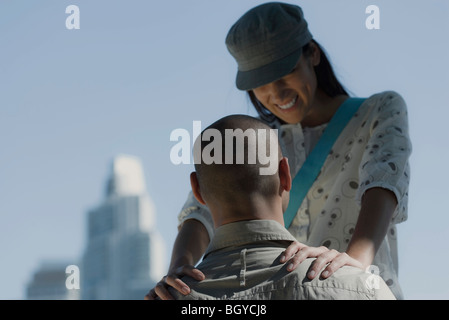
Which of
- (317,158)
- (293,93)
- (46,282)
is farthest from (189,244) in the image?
(46,282)

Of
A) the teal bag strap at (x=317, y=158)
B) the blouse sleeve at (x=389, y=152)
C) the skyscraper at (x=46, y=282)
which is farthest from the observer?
the skyscraper at (x=46, y=282)

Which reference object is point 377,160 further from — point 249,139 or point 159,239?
point 159,239

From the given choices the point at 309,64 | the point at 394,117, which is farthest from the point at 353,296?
the point at 309,64

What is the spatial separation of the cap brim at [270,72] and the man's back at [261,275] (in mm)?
853

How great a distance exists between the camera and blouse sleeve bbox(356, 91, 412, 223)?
7.09 ft

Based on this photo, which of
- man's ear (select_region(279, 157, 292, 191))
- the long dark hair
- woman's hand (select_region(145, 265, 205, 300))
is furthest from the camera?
the long dark hair

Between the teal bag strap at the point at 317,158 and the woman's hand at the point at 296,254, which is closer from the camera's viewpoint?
the woman's hand at the point at 296,254

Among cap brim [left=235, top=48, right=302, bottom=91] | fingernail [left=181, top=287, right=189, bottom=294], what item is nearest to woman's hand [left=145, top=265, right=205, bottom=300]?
fingernail [left=181, top=287, right=189, bottom=294]

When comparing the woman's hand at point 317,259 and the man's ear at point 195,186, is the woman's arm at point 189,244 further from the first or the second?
the woman's hand at point 317,259

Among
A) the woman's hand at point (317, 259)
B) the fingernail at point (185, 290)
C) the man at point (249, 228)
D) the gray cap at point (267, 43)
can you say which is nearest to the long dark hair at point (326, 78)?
the gray cap at point (267, 43)

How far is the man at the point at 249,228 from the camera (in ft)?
5.00

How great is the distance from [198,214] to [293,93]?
484mm

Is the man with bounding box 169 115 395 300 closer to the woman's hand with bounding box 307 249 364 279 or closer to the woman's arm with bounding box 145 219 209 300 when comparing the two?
A: the woman's hand with bounding box 307 249 364 279
